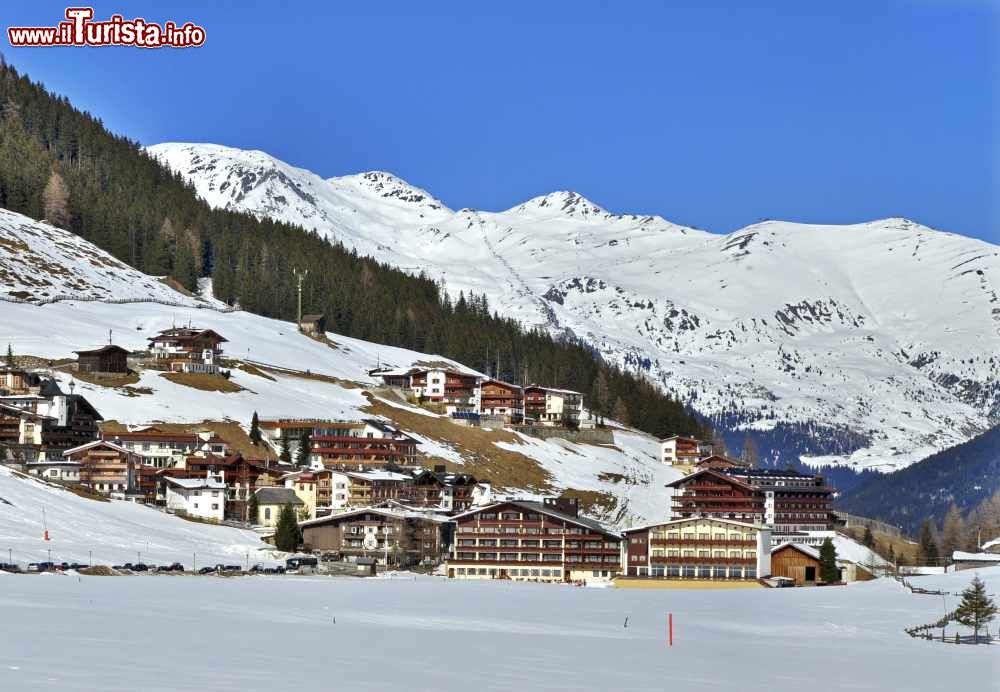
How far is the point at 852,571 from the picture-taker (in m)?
151

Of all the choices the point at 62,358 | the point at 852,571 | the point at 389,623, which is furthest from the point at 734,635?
the point at 62,358

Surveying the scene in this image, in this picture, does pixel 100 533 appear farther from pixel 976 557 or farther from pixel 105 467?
pixel 976 557

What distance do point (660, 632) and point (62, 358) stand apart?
11696cm

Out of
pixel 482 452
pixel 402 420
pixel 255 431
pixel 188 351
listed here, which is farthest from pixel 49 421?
pixel 402 420

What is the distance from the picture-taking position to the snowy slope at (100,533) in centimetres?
10652

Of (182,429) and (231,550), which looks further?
(182,429)

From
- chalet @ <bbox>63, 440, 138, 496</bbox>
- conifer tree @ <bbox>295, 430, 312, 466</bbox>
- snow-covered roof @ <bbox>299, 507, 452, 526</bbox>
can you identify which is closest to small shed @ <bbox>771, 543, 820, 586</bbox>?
snow-covered roof @ <bbox>299, 507, 452, 526</bbox>

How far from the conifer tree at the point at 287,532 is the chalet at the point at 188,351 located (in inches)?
2328

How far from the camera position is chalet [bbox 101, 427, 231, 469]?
153 metres

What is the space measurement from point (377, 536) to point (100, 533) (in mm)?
28414

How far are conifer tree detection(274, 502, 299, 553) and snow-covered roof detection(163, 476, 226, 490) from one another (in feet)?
34.6

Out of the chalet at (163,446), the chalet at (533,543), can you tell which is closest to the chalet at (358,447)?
the chalet at (163,446)

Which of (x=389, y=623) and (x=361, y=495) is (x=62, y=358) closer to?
(x=361, y=495)

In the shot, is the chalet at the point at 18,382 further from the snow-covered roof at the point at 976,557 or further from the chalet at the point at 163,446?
the snow-covered roof at the point at 976,557
